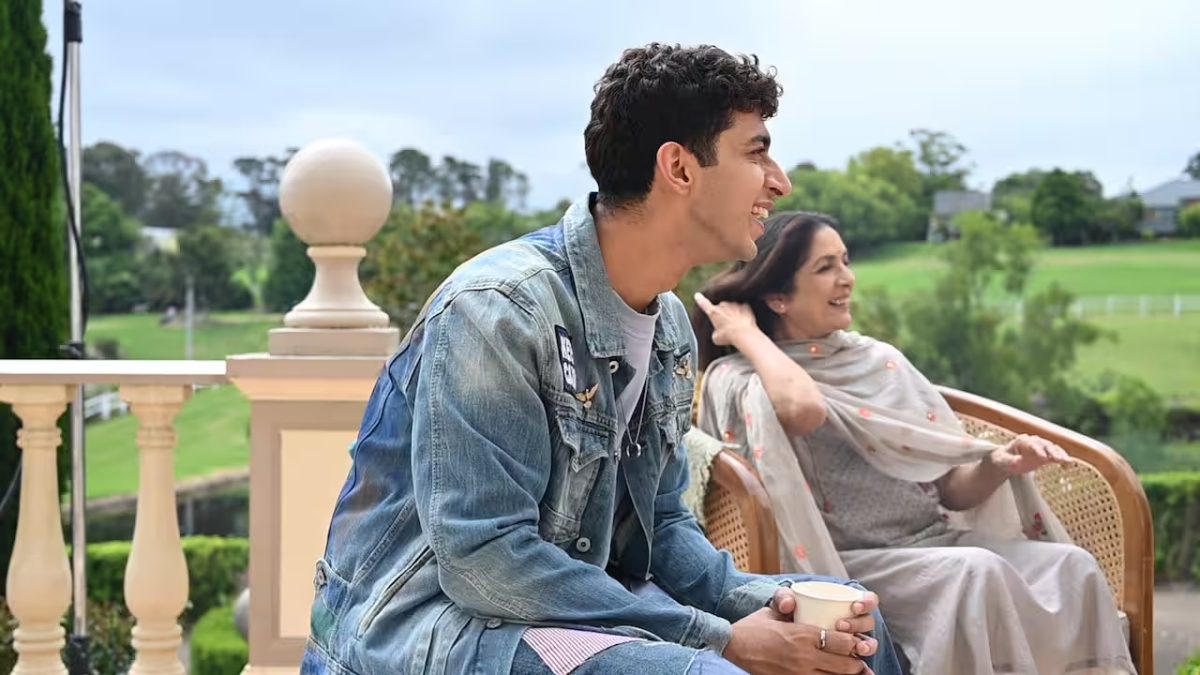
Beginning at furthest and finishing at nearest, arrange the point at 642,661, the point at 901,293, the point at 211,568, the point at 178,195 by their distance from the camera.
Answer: the point at 178,195 < the point at 901,293 < the point at 211,568 < the point at 642,661

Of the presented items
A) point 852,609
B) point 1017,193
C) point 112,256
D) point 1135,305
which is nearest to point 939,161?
point 1017,193

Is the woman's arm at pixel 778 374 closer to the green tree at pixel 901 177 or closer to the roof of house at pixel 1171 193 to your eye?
the green tree at pixel 901 177

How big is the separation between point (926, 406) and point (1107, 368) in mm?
10181

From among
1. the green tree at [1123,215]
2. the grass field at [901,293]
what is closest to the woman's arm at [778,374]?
the grass field at [901,293]

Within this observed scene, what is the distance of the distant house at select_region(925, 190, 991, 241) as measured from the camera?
12406 mm

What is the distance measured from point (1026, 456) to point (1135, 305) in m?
10.4

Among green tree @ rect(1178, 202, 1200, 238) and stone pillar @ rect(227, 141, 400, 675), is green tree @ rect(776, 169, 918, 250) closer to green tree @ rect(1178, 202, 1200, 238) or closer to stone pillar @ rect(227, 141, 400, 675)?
green tree @ rect(1178, 202, 1200, 238)

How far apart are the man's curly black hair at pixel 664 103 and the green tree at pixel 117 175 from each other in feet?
42.5

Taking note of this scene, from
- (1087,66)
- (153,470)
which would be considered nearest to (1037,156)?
(1087,66)

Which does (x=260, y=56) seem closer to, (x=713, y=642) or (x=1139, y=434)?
(x=1139, y=434)

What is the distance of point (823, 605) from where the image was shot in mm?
1360

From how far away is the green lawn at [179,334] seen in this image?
12.7m

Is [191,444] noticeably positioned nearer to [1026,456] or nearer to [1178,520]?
[1178,520]

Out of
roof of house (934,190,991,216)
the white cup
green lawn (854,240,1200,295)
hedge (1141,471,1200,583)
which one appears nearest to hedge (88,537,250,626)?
green lawn (854,240,1200,295)
